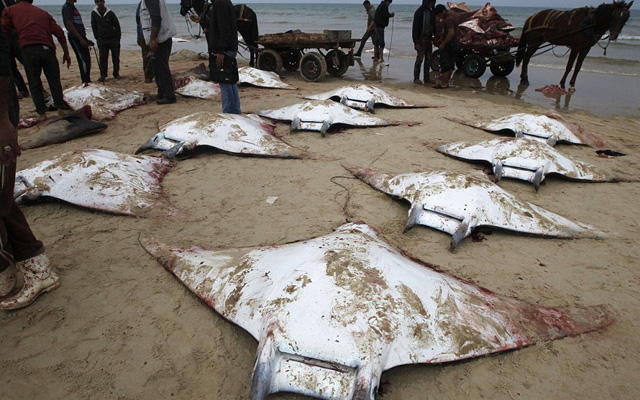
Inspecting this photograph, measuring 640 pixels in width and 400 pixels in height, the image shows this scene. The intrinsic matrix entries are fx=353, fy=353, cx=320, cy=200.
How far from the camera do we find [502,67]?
11.6 meters

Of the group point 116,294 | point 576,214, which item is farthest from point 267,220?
point 576,214

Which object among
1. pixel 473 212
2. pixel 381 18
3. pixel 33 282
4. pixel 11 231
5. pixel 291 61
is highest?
pixel 381 18

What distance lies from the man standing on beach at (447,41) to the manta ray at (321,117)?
414 cm

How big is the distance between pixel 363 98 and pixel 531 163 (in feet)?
12.6

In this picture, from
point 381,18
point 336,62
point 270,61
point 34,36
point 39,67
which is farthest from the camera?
point 381,18

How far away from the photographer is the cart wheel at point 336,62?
10.8 metres

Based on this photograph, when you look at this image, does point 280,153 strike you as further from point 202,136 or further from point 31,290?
point 31,290

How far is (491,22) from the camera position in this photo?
35.1 feet

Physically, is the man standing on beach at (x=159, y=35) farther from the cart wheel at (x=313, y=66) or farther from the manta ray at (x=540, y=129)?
the manta ray at (x=540, y=129)

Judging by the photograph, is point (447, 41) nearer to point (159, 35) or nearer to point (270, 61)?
point (270, 61)

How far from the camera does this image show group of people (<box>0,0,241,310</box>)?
231 centimetres

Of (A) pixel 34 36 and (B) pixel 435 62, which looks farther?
(B) pixel 435 62

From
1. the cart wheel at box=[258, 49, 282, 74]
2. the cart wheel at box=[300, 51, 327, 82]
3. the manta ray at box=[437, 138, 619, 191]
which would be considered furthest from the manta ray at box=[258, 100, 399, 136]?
the cart wheel at box=[258, 49, 282, 74]

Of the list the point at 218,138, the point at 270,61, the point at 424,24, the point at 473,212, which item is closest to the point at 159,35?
the point at 218,138
